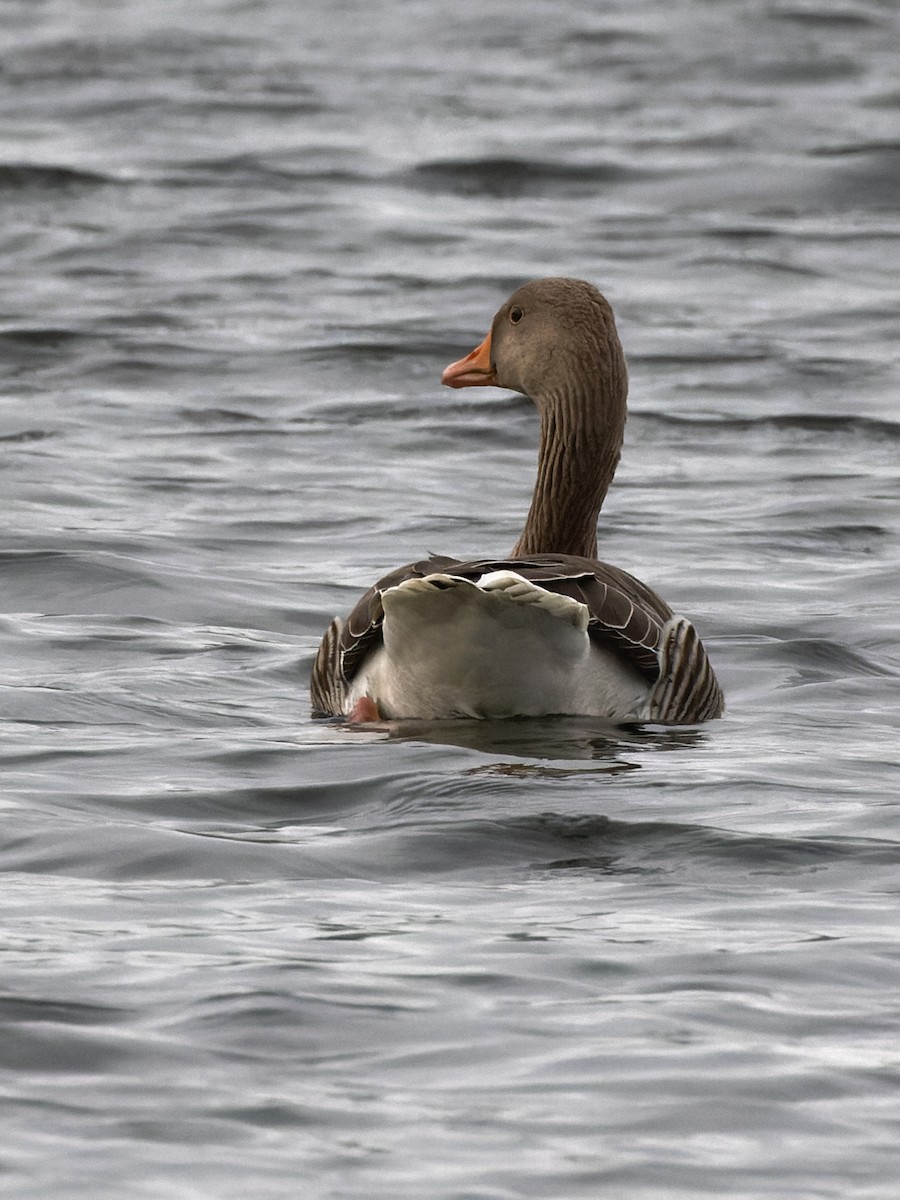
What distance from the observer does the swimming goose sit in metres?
7.86

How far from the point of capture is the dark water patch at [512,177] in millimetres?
24266

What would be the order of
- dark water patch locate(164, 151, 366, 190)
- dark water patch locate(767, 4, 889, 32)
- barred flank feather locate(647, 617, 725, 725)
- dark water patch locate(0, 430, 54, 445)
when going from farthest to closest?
dark water patch locate(767, 4, 889, 32)
dark water patch locate(164, 151, 366, 190)
dark water patch locate(0, 430, 54, 445)
barred flank feather locate(647, 617, 725, 725)

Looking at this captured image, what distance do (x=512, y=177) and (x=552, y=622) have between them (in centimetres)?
1718

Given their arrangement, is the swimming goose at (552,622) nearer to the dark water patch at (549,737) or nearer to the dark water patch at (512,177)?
the dark water patch at (549,737)

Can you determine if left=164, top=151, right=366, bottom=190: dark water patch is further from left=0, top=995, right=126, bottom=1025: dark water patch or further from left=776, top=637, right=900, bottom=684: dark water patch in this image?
left=0, top=995, right=126, bottom=1025: dark water patch

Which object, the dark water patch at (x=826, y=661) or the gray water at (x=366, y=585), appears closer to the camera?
the gray water at (x=366, y=585)

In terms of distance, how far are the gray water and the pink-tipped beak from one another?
1.31 meters

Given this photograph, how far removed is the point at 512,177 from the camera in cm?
2462

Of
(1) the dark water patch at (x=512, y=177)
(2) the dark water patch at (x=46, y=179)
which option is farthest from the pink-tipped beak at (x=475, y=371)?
(2) the dark water patch at (x=46, y=179)

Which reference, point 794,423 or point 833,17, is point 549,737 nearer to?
point 794,423

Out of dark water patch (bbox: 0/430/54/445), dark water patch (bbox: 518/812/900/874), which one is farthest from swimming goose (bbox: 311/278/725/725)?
dark water patch (bbox: 0/430/54/445)

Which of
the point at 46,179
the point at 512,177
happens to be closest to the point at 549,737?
the point at 46,179

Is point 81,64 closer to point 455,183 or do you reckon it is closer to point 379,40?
point 379,40

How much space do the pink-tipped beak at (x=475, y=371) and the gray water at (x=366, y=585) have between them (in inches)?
51.7
